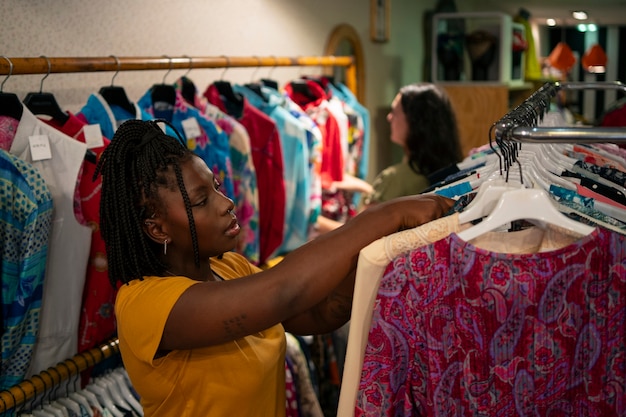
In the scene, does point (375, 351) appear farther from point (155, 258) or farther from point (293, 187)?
point (293, 187)

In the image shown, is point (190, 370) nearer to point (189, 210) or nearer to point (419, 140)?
point (189, 210)

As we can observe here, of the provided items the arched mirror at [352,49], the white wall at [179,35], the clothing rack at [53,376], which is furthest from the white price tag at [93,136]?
the arched mirror at [352,49]

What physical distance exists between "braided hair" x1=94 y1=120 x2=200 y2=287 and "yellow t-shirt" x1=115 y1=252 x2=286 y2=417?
4cm

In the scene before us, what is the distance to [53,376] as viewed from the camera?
1803 millimetres

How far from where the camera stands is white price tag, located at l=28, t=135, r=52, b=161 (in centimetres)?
192

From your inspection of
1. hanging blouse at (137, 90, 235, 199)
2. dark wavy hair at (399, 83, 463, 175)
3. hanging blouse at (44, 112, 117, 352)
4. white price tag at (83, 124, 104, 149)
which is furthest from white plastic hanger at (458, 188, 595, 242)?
dark wavy hair at (399, 83, 463, 175)

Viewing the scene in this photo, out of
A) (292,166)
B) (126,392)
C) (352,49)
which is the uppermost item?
(352,49)

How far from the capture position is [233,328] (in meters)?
1.31

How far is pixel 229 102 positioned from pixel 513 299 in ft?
6.40

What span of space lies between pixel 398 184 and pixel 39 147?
1517 mm

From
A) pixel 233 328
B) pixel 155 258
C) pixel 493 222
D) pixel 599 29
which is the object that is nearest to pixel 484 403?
pixel 493 222

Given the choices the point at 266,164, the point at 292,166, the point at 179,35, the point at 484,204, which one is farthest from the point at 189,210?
the point at 179,35

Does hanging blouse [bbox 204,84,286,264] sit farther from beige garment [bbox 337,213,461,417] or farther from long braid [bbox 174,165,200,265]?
beige garment [bbox 337,213,461,417]

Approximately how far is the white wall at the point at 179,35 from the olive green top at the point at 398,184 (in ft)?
2.84
